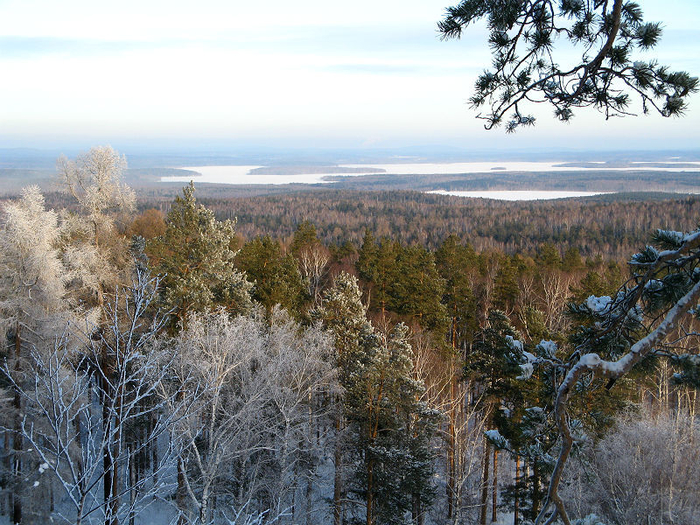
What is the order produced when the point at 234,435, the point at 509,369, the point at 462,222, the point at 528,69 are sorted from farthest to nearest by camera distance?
the point at 462,222 → the point at 234,435 → the point at 528,69 → the point at 509,369

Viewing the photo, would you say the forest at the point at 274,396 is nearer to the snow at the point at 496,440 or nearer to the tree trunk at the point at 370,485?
the tree trunk at the point at 370,485

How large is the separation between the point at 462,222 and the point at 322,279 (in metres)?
66.1

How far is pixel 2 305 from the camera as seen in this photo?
16453 millimetres

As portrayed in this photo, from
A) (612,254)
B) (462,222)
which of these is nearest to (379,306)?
Result: (612,254)

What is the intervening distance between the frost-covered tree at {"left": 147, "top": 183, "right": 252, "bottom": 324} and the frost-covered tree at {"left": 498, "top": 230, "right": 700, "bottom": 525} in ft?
54.4

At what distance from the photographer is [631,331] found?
13.3 ft

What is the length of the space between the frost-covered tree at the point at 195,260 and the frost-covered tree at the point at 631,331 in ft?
54.4

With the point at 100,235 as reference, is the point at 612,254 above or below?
below

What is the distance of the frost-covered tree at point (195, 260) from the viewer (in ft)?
62.7

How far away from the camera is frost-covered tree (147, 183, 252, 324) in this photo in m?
19.1

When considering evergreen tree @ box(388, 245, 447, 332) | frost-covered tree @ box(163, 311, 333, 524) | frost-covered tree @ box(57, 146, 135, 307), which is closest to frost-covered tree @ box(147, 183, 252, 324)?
frost-covered tree @ box(163, 311, 333, 524)

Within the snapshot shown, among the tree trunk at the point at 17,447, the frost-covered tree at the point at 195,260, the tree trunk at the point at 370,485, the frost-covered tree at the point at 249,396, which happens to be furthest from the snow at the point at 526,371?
the tree trunk at the point at 17,447

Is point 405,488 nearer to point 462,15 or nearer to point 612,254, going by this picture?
point 462,15

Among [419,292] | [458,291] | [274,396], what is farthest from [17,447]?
[458,291]
